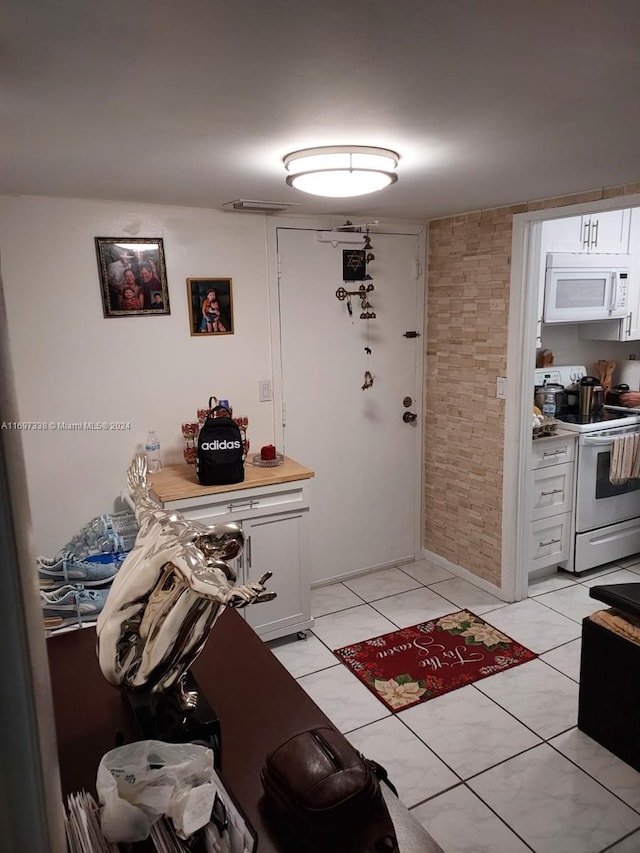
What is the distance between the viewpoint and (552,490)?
3.82 m

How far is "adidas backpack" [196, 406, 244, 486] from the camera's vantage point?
295cm

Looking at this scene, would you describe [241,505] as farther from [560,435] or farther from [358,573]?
[560,435]

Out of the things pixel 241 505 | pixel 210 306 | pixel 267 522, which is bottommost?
pixel 267 522

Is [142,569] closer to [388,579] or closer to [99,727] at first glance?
[99,727]

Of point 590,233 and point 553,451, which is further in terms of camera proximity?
point 590,233

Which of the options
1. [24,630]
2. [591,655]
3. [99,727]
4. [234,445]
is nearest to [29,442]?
[234,445]

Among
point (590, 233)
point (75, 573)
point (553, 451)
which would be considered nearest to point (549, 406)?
point (553, 451)

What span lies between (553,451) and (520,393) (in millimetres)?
546

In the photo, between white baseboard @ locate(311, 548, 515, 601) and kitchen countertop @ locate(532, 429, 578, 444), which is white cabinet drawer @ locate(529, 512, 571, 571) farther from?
kitchen countertop @ locate(532, 429, 578, 444)

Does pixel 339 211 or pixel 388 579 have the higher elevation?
pixel 339 211

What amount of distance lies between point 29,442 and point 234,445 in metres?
0.97

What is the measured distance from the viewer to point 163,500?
2.82 metres

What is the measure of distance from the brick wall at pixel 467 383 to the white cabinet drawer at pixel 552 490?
0.91ft

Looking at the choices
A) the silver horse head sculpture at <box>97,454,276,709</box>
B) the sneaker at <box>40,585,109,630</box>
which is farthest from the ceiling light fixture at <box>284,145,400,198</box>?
the sneaker at <box>40,585,109,630</box>
